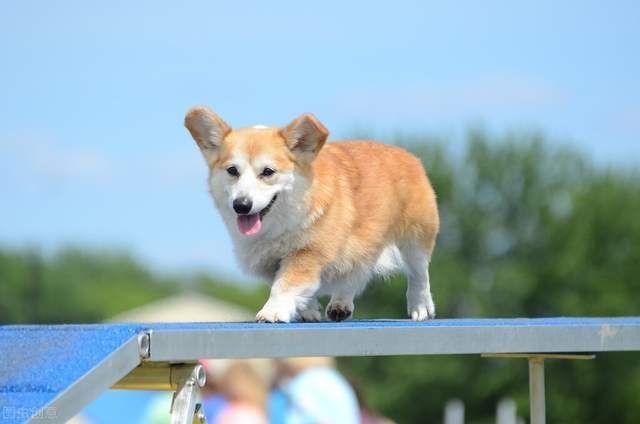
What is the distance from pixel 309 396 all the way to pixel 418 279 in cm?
238

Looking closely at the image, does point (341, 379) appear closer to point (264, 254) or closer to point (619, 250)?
point (264, 254)

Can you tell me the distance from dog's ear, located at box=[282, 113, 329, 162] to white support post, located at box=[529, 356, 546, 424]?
1417 millimetres

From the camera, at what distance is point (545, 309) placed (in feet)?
184

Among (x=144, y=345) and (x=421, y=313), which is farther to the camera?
(x=421, y=313)

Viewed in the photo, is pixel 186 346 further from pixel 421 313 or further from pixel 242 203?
pixel 421 313

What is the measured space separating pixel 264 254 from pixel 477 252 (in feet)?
170

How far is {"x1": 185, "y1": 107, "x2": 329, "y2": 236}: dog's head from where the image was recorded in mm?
6312

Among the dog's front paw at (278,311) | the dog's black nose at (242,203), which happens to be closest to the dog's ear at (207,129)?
the dog's black nose at (242,203)

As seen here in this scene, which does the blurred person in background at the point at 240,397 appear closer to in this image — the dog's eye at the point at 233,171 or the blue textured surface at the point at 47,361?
the dog's eye at the point at 233,171

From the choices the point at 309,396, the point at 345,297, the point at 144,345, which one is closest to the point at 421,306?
the point at 345,297

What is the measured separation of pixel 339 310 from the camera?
23.5 feet

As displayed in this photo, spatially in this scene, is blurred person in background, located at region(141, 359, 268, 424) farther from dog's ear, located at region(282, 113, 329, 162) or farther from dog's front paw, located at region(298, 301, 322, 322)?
dog's ear, located at region(282, 113, 329, 162)

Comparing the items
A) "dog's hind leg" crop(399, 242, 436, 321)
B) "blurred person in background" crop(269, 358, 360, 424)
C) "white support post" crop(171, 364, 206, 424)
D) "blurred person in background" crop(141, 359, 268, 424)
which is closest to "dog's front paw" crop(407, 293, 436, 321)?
"dog's hind leg" crop(399, 242, 436, 321)

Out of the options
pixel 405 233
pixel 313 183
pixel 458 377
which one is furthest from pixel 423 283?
pixel 458 377
